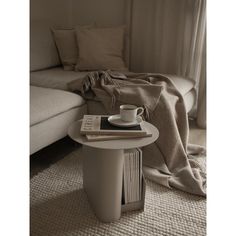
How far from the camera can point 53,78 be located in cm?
211

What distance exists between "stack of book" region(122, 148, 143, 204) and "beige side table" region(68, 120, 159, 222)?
6cm

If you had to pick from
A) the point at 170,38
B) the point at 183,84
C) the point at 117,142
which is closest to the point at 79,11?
the point at 170,38

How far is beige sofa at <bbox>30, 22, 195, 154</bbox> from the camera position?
1.52 meters

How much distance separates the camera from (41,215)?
4.17 feet

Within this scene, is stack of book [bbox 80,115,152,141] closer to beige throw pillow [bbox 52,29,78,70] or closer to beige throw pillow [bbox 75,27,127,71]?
beige throw pillow [bbox 75,27,127,71]

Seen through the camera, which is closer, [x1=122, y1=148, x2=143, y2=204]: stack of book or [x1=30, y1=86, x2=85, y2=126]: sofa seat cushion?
[x1=122, y1=148, x2=143, y2=204]: stack of book

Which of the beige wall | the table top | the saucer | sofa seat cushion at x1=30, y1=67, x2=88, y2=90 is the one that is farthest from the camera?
the beige wall

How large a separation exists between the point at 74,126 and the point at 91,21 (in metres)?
1.99

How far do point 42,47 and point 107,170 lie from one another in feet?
5.08

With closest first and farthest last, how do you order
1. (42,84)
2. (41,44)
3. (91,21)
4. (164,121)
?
(164,121) < (42,84) < (41,44) < (91,21)

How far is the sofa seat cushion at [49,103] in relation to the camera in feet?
4.89

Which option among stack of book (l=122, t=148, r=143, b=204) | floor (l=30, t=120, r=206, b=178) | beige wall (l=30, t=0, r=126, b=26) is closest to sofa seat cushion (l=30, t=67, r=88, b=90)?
floor (l=30, t=120, r=206, b=178)
